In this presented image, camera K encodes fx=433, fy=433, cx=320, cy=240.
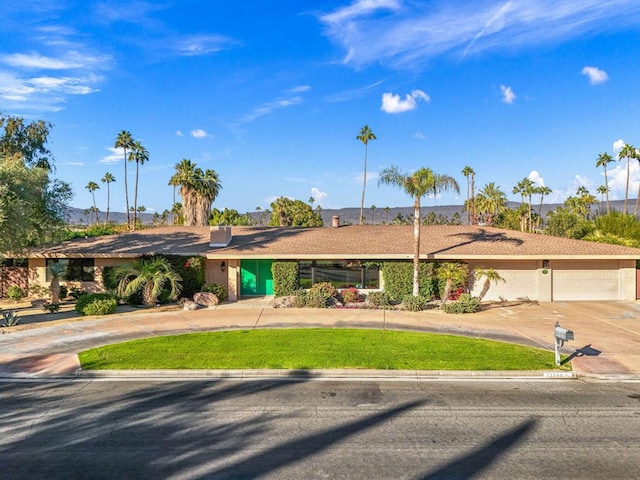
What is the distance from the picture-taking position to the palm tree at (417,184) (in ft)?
70.1

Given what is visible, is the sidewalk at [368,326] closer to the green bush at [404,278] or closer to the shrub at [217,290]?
the shrub at [217,290]

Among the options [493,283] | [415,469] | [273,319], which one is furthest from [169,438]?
[493,283]

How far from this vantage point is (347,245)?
24.7m

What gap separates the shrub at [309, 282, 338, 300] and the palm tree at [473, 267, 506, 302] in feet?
25.7

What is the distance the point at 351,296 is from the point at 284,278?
3734mm

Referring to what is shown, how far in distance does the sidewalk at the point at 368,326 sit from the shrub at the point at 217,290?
1043mm

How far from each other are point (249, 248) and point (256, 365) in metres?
12.4

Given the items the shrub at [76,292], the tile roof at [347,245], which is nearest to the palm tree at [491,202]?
the tile roof at [347,245]

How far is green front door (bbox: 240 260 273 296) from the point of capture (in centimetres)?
2495

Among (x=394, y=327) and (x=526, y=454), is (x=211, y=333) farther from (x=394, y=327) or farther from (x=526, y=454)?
(x=526, y=454)

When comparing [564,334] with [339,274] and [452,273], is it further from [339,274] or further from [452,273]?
[339,274]

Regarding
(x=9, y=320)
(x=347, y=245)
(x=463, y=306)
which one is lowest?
(x=9, y=320)

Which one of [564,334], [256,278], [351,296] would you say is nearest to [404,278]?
[351,296]

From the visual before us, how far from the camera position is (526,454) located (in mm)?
7945
